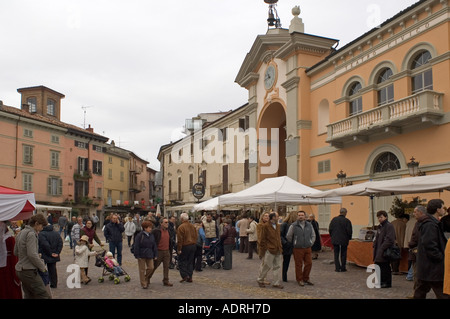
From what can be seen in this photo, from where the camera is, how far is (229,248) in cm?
1417

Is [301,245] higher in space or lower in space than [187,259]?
higher

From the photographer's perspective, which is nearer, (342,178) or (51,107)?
(342,178)

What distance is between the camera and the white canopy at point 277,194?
15.8 meters

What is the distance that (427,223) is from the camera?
6.96 metres

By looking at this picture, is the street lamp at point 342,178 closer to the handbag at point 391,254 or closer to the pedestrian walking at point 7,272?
the handbag at point 391,254

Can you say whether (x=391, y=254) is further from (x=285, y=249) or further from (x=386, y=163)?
(x=386, y=163)

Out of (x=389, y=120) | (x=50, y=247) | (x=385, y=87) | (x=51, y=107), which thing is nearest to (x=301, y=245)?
(x=50, y=247)

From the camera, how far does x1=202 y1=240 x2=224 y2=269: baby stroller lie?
14336 millimetres

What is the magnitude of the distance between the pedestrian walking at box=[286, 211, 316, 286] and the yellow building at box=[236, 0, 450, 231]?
7462mm

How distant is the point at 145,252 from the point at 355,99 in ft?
46.4

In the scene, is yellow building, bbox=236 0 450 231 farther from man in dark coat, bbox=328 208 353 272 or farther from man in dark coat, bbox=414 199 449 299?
man in dark coat, bbox=414 199 449 299

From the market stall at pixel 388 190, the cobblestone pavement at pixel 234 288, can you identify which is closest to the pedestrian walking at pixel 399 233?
the market stall at pixel 388 190

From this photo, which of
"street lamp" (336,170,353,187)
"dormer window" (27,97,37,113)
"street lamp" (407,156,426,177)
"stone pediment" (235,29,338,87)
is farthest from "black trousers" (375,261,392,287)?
"dormer window" (27,97,37,113)
